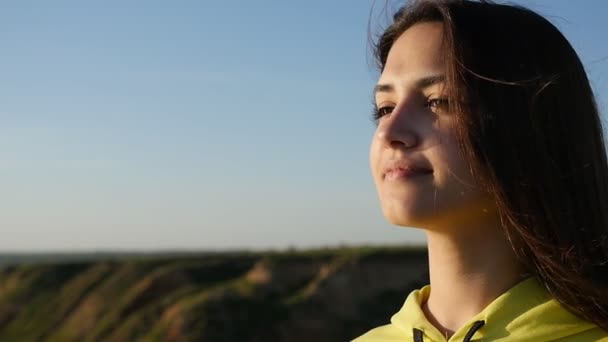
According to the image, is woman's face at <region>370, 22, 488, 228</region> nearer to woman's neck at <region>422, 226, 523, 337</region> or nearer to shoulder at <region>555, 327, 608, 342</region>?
woman's neck at <region>422, 226, 523, 337</region>

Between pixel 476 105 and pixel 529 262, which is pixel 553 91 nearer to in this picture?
pixel 476 105

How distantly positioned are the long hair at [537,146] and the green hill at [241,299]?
70.2ft

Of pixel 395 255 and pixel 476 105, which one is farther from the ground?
pixel 476 105

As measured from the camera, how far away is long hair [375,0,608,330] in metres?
2.67

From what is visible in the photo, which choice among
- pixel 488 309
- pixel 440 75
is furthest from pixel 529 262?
pixel 440 75

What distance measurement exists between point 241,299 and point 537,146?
22.6m

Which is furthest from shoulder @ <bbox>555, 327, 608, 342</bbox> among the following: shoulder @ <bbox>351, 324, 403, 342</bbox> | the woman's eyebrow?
the woman's eyebrow

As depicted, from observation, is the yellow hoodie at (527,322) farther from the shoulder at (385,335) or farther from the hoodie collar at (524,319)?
the shoulder at (385,335)

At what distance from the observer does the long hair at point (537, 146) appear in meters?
2.67

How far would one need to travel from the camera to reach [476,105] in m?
2.70

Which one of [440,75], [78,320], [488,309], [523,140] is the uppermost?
[440,75]

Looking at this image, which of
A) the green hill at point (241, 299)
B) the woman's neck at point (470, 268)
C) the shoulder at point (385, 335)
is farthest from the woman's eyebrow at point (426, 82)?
the green hill at point (241, 299)

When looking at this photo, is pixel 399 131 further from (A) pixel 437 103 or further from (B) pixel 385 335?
(B) pixel 385 335

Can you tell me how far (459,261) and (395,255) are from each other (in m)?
24.2
